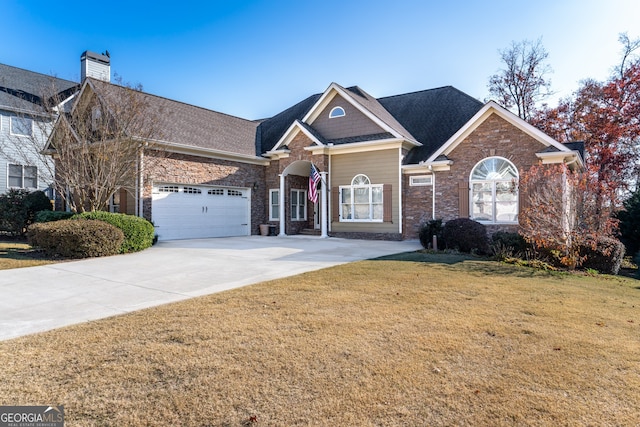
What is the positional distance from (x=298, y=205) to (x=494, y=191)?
10.3m

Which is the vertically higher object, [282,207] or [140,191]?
[140,191]

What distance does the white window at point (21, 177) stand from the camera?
2234 cm

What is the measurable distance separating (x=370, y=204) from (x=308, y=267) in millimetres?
8954

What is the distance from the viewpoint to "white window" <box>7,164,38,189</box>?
22.3 m

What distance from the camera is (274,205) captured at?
2122 cm

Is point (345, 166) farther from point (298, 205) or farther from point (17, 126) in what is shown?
point (17, 126)

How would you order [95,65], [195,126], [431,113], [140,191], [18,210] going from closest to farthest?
[140,191] → [18,210] → [195,126] → [431,113] → [95,65]

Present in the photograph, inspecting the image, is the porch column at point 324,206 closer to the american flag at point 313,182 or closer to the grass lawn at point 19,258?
the american flag at point 313,182

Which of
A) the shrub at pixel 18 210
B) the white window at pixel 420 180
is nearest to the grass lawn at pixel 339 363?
the white window at pixel 420 180

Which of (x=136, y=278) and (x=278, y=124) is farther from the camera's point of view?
(x=278, y=124)

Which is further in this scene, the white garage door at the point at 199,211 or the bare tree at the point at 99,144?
the white garage door at the point at 199,211

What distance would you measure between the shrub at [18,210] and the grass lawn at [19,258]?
3.41 metres

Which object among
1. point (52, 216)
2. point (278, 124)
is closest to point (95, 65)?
point (278, 124)

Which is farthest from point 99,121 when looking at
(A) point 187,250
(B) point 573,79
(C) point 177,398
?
(B) point 573,79
